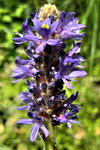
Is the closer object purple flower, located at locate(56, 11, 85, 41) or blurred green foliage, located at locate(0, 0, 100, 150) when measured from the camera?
purple flower, located at locate(56, 11, 85, 41)

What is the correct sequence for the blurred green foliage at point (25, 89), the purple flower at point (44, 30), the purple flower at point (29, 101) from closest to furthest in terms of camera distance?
the purple flower at point (44, 30) → the purple flower at point (29, 101) → the blurred green foliage at point (25, 89)

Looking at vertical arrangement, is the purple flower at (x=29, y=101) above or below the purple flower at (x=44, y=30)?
below

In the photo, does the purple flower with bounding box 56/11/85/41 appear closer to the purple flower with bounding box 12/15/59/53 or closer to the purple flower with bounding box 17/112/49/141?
the purple flower with bounding box 12/15/59/53

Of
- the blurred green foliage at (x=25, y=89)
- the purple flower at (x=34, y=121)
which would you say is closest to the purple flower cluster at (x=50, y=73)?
the purple flower at (x=34, y=121)

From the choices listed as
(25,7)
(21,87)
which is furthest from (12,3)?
(21,87)

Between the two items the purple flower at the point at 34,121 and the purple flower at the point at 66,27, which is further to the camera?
the purple flower at the point at 66,27

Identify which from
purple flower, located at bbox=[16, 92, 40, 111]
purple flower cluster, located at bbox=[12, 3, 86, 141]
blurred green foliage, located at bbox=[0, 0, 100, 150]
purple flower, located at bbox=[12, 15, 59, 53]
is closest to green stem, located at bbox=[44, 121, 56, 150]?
purple flower cluster, located at bbox=[12, 3, 86, 141]

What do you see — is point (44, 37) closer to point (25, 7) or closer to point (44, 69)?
point (44, 69)

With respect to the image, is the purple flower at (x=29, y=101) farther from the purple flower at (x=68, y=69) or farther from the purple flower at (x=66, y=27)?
the purple flower at (x=66, y=27)

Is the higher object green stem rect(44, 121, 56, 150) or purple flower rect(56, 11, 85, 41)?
purple flower rect(56, 11, 85, 41)

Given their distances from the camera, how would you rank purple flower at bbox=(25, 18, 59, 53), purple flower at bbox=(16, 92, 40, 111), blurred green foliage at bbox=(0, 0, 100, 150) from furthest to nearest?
1. blurred green foliage at bbox=(0, 0, 100, 150)
2. purple flower at bbox=(16, 92, 40, 111)
3. purple flower at bbox=(25, 18, 59, 53)
